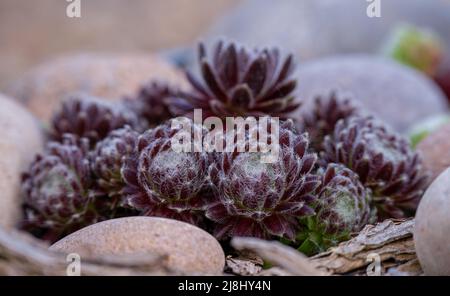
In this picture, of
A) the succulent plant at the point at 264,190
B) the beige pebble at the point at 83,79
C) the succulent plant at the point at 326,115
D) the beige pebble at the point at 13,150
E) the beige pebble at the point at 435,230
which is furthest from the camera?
the beige pebble at the point at 83,79

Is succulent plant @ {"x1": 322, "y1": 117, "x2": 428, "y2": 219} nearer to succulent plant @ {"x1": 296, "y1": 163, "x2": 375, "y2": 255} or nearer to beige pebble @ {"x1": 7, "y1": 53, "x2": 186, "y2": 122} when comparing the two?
succulent plant @ {"x1": 296, "y1": 163, "x2": 375, "y2": 255}

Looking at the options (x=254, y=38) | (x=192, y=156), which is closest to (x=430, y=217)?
(x=192, y=156)

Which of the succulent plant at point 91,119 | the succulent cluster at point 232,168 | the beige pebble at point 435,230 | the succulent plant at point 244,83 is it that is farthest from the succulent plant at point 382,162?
the succulent plant at point 91,119

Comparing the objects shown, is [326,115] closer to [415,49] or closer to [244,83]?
[244,83]

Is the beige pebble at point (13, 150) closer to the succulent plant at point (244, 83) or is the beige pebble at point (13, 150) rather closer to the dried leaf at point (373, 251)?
the succulent plant at point (244, 83)

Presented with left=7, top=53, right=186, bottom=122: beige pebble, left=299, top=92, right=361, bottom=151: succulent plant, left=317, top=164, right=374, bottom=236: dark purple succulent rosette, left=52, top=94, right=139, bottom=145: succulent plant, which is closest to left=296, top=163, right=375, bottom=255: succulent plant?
left=317, top=164, right=374, bottom=236: dark purple succulent rosette

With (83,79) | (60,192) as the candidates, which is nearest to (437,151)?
(60,192)
